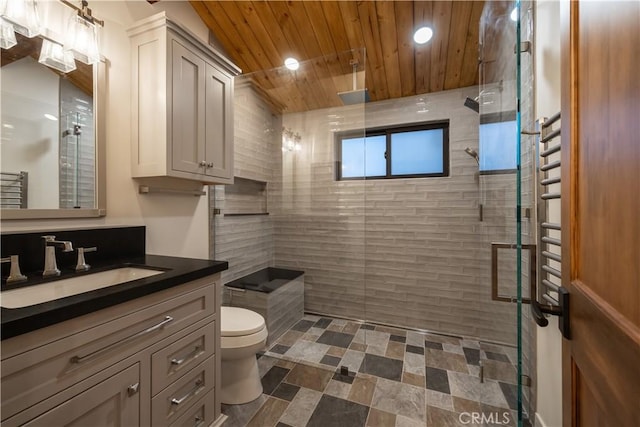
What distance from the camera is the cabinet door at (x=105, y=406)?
29.5 inches

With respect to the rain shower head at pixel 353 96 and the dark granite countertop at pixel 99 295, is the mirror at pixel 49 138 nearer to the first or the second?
the dark granite countertop at pixel 99 295

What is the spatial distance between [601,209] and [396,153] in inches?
97.1

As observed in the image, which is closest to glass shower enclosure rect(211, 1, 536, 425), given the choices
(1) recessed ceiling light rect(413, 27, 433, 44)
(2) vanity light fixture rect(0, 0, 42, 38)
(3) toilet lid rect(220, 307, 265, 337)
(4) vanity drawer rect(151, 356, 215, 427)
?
(1) recessed ceiling light rect(413, 27, 433, 44)

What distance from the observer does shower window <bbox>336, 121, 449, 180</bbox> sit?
8.88 ft

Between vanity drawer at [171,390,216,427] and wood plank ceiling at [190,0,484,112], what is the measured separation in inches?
94.5

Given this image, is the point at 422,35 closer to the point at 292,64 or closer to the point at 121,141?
the point at 292,64

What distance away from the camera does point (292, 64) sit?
7.88ft

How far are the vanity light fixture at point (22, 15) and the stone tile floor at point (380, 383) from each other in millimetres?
2090

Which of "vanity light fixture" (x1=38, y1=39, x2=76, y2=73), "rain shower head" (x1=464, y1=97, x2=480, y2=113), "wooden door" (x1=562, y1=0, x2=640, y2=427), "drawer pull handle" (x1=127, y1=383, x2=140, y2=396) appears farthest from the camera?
"rain shower head" (x1=464, y1=97, x2=480, y2=113)

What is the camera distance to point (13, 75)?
108 centimetres

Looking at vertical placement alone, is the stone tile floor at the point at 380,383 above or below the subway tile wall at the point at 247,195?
below

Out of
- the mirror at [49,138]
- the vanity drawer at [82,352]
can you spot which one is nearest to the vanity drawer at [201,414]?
the vanity drawer at [82,352]

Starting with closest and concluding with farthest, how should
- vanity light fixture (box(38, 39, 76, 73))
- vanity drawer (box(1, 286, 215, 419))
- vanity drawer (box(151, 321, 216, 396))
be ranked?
vanity drawer (box(1, 286, 215, 419)) → vanity drawer (box(151, 321, 216, 396)) → vanity light fixture (box(38, 39, 76, 73))

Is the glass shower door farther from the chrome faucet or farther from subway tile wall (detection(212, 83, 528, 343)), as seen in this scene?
the chrome faucet
